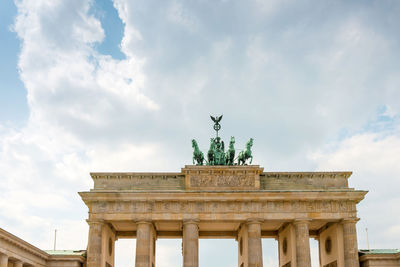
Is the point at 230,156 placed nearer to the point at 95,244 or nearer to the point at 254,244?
the point at 254,244

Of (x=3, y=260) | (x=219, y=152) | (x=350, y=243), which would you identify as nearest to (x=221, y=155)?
(x=219, y=152)

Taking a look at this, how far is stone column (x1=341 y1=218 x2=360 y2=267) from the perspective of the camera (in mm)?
41250

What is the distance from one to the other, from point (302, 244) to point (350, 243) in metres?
4.13

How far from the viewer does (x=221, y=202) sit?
141ft

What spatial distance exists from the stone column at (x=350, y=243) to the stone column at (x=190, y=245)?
508 inches

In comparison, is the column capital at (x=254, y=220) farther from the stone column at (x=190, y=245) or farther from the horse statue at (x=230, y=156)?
the horse statue at (x=230, y=156)

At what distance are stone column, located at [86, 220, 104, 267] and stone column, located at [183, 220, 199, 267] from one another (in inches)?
288

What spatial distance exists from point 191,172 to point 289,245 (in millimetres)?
11642

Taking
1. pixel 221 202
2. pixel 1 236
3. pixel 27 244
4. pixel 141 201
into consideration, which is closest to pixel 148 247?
pixel 141 201

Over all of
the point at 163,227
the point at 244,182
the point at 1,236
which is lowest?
the point at 1,236

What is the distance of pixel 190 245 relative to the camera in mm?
41656

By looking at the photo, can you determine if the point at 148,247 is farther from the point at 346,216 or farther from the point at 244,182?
the point at 346,216

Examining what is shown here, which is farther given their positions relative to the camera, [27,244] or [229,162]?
[229,162]

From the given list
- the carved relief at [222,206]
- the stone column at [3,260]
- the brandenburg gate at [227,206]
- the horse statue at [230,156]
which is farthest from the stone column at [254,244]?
the stone column at [3,260]
